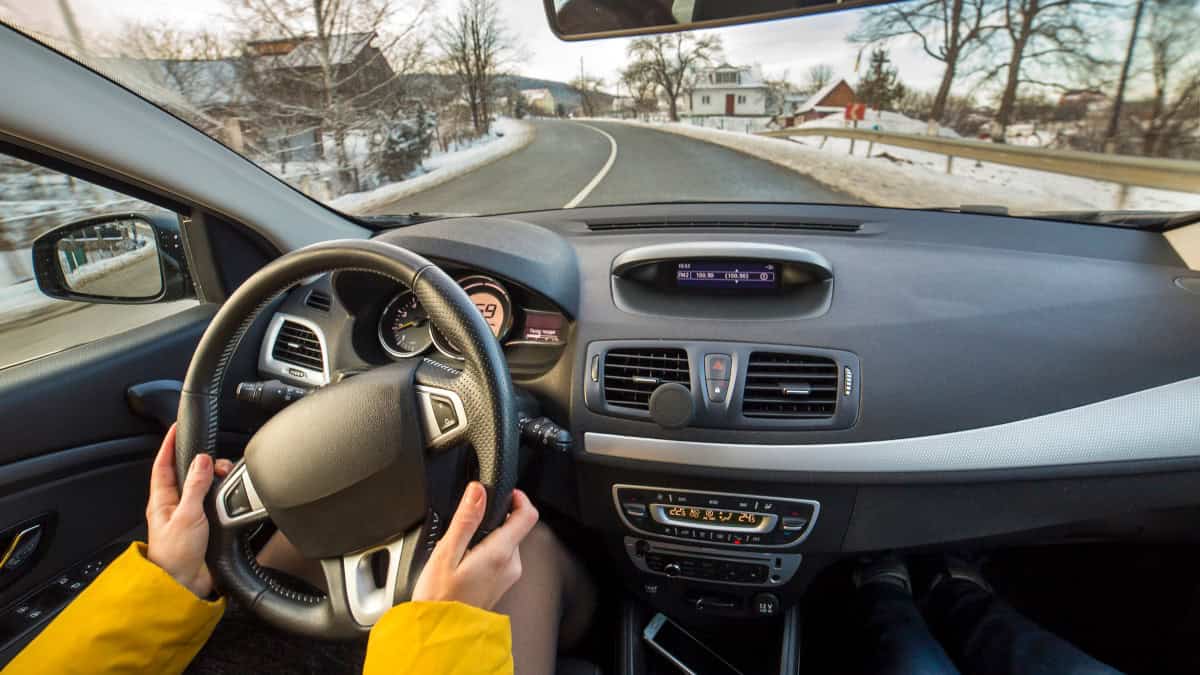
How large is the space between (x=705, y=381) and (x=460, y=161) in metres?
2.82

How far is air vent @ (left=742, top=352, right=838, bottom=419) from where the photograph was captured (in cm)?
166

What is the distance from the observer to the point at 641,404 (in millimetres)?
1738

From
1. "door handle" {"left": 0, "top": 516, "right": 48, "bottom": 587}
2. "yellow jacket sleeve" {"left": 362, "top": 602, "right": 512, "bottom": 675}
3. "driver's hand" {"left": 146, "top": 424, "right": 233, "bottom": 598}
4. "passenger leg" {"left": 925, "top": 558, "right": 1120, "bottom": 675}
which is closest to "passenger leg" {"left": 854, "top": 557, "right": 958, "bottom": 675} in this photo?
"passenger leg" {"left": 925, "top": 558, "right": 1120, "bottom": 675}

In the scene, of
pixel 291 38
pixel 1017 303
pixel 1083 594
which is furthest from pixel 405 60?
pixel 1083 594

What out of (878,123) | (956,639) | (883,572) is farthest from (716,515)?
(878,123)

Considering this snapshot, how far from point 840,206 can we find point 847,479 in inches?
42.7

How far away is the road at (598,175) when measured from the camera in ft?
9.51

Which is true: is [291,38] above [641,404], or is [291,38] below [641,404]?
above

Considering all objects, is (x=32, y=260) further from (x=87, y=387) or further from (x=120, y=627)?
(x=120, y=627)

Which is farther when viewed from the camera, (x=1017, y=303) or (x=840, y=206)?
(x=840, y=206)

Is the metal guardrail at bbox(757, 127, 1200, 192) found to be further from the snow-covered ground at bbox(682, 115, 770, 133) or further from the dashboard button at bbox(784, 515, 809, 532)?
the dashboard button at bbox(784, 515, 809, 532)

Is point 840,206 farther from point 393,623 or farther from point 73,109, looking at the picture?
point 73,109

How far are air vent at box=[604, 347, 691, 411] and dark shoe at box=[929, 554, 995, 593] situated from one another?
1329 mm

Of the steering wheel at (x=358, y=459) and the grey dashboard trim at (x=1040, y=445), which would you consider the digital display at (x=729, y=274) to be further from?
the steering wheel at (x=358, y=459)
